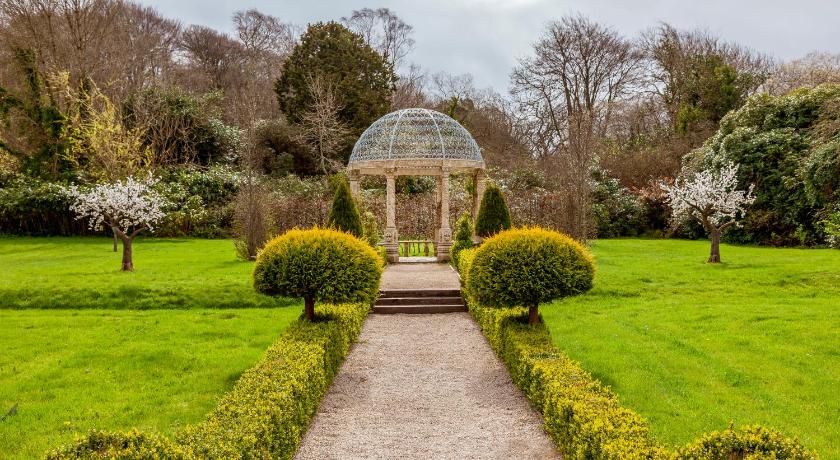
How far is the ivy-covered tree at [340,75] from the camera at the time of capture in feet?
113

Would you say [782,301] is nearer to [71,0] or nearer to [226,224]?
[226,224]

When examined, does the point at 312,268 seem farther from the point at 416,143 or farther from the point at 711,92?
the point at 711,92

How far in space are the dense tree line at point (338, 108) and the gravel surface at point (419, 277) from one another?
5.20 m

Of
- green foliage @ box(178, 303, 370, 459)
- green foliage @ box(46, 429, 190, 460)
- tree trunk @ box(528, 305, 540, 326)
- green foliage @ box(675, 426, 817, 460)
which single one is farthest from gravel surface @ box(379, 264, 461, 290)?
green foliage @ box(675, 426, 817, 460)

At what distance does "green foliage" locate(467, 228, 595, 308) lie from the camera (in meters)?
9.48

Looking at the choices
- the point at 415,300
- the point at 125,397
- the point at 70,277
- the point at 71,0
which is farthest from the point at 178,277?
the point at 71,0

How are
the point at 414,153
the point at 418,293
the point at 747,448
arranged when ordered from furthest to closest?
1. the point at 414,153
2. the point at 418,293
3. the point at 747,448

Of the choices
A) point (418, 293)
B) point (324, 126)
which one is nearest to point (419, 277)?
point (418, 293)

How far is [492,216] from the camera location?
18.1m

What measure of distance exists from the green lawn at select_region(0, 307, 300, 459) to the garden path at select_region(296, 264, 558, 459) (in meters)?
1.51

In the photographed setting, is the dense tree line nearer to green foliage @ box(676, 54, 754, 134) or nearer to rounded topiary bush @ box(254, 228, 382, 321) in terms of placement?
green foliage @ box(676, 54, 754, 134)

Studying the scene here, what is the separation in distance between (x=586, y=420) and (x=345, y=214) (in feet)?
42.1

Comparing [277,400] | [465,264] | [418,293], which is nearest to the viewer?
[277,400]

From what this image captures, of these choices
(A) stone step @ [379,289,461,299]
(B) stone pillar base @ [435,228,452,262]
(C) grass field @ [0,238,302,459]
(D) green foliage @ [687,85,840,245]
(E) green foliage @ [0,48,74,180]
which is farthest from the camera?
(E) green foliage @ [0,48,74,180]
